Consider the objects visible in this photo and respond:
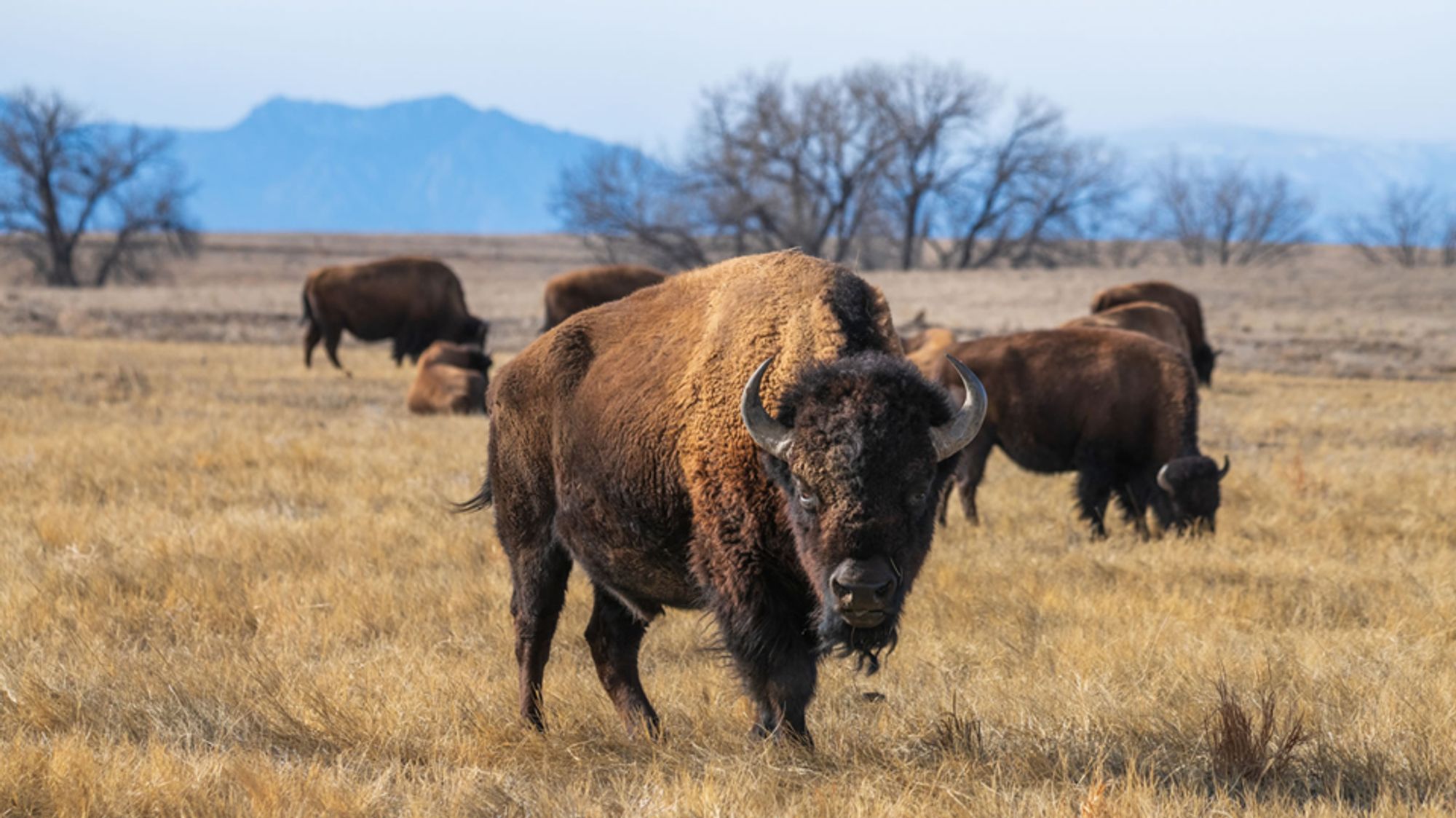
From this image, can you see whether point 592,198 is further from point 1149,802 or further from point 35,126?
point 1149,802

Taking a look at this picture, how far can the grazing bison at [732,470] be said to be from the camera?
12.7 ft

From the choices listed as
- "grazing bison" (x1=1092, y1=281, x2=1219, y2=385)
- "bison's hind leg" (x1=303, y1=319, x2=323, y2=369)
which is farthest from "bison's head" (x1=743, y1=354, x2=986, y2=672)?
"bison's hind leg" (x1=303, y1=319, x2=323, y2=369)

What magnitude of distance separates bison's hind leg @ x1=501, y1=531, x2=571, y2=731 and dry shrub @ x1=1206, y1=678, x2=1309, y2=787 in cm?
255

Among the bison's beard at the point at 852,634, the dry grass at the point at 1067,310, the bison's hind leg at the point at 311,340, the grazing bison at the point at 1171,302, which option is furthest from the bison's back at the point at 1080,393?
the dry grass at the point at 1067,310

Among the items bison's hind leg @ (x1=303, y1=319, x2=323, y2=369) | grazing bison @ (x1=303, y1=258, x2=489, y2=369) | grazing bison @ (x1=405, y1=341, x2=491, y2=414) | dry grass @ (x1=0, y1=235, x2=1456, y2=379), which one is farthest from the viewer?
dry grass @ (x1=0, y1=235, x2=1456, y2=379)

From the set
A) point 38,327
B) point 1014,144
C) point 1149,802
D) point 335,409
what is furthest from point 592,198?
point 1149,802

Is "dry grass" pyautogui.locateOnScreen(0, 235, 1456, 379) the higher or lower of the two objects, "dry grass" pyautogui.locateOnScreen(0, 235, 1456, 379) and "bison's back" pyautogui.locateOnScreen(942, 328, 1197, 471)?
the lower

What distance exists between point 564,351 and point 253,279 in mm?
69311

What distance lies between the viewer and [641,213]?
53719 mm

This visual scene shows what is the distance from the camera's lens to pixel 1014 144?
62.6 m

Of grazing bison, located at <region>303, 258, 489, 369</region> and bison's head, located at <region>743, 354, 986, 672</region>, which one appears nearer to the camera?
bison's head, located at <region>743, 354, 986, 672</region>

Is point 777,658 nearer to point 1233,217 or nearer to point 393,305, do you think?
point 393,305

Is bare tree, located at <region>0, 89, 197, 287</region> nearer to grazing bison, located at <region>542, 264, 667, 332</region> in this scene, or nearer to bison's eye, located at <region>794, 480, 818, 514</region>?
grazing bison, located at <region>542, 264, 667, 332</region>

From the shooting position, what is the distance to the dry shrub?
418cm
